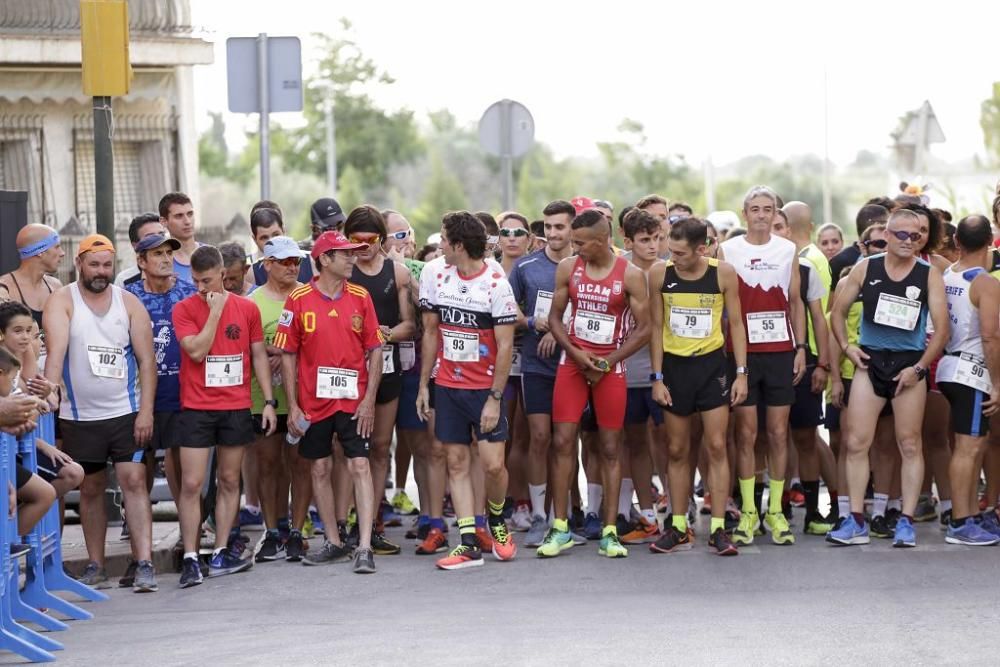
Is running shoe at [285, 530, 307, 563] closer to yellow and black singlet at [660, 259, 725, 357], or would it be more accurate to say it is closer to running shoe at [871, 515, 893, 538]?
yellow and black singlet at [660, 259, 725, 357]

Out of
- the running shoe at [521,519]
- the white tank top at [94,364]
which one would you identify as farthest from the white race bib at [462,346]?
the white tank top at [94,364]

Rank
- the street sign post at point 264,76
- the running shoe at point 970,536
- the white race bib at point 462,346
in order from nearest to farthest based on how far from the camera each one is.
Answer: the white race bib at point 462,346 < the running shoe at point 970,536 < the street sign post at point 264,76

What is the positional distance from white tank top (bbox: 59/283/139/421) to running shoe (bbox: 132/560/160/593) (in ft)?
3.08

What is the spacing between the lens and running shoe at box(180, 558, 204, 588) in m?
10.6

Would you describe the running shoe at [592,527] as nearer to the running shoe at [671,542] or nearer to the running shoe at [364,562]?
the running shoe at [671,542]

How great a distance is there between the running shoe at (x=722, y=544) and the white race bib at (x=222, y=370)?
3250 mm

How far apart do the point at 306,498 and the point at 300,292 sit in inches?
56.7

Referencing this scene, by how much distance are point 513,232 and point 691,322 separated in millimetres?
1718

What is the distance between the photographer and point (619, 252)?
12.0m

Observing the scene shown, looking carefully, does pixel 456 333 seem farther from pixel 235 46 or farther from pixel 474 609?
pixel 235 46

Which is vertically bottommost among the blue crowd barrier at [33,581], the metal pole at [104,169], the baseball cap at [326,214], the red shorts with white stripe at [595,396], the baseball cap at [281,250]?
the blue crowd barrier at [33,581]

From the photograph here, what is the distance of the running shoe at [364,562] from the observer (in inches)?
422

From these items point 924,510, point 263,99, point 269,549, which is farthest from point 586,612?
point 263,99

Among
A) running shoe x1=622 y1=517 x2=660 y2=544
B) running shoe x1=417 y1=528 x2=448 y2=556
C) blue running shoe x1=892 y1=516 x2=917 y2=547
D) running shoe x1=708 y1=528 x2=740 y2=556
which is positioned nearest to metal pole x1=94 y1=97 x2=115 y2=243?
running shoe x1=417 y1=528 x2=448 y2=556
